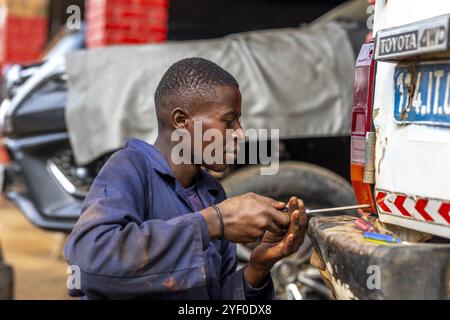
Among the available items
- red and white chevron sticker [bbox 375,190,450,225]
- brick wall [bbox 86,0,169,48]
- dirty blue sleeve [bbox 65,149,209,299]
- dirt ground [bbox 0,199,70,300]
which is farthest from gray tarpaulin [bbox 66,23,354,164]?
dirty blue sleeve [bbox 65,149,209,299]

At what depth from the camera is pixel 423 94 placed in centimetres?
230

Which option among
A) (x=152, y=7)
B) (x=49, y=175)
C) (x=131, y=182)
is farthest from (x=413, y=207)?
(x=152, y=7)

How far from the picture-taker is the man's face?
2.43m

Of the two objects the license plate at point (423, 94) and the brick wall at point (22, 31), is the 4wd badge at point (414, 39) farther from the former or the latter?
the brick wall at point (22, 31)

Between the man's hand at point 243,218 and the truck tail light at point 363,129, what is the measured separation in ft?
1.61

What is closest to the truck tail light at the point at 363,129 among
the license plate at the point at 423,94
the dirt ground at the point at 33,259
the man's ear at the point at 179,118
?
the license plate at the point at 423,94

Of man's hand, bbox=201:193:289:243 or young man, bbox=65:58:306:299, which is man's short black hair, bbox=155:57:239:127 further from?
man's hand, bbox=201:193:289:243

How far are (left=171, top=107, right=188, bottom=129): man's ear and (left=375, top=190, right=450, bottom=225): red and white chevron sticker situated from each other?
65 cm

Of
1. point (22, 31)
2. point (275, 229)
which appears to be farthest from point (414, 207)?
point (22, 31)

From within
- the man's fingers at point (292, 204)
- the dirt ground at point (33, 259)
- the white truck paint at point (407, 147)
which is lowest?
the dirt ground at point (33, 259)

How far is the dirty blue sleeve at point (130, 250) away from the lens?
6.89ft

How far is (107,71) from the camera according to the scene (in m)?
4.85

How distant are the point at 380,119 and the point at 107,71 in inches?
104
